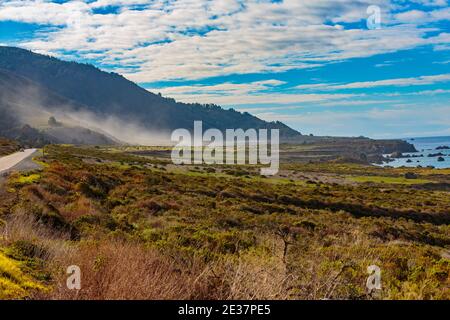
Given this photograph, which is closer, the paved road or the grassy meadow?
the grassy meadow

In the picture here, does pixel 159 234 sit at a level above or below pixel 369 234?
above

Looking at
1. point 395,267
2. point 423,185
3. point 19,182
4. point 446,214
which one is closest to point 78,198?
point 19,182

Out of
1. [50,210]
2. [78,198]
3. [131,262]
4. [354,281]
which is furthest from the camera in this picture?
[78,198]

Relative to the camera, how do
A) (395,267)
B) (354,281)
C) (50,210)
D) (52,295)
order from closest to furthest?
(52,295) < (354,281) < (395,267) < (50,210)

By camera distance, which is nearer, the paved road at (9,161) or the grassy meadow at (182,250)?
the grassy meadow at (182,250)

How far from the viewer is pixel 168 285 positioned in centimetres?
618

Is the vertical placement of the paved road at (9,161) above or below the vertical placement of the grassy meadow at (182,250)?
above

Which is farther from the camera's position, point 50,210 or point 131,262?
point 50,210

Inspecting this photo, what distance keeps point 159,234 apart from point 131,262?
8305 millimetres

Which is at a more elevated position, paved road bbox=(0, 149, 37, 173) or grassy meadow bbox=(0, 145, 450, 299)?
paved road bbox=(0, 149, 37, 173)

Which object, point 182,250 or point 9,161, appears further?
point 9,161

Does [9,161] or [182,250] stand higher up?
[9,161]

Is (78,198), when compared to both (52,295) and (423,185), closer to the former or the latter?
(52,295)
